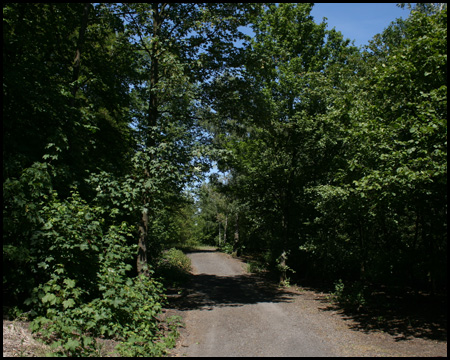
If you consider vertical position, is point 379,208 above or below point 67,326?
above

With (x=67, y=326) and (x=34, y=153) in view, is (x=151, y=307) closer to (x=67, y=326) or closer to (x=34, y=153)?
(x=67, y=326)

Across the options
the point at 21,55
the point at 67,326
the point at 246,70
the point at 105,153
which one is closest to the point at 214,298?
the point at 105,153

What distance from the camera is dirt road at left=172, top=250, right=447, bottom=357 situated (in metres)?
6.82

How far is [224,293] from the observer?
13.8 m

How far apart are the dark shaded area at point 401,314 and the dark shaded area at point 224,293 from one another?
2672 mm

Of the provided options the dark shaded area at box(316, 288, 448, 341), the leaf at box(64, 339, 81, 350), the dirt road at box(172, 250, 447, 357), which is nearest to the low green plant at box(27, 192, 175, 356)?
the leaf at box(64, 339, 81, 350)

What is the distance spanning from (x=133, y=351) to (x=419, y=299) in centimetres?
1070

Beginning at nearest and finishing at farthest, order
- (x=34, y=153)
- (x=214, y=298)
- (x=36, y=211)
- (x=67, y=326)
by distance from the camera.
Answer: (x=67, y=326), (x=36, y=211), (x=34, y=153), (x=214, y=298)

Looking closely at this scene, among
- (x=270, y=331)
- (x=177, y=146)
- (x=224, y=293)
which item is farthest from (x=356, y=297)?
(x=177, y=146)

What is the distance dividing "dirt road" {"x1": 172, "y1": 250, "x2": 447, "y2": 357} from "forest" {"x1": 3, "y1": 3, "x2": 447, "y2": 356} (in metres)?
1.21

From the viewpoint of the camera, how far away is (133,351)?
5.74m

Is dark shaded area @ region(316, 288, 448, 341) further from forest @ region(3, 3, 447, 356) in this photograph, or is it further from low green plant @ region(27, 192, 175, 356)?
low green plant @ region(27, 192, 175, 356)

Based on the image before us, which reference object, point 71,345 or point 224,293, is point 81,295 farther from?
point 224,293

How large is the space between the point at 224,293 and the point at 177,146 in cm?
732
